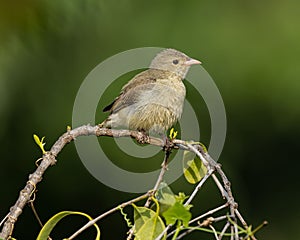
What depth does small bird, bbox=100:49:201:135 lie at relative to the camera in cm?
301

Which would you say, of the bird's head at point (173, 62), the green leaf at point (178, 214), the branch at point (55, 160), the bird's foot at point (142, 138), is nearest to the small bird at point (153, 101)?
the bird's head at point (173, 62)

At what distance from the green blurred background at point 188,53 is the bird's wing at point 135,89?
135 cm

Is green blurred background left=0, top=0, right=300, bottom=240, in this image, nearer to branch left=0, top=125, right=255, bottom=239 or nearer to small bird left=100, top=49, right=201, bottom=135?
small bird left=100, top=49, right=201, bottom=135

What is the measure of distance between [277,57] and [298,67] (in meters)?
0.16

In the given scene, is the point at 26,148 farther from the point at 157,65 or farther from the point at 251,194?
the point at 157,65

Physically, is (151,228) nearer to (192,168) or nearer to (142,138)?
(192,168)

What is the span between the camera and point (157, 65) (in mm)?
3424

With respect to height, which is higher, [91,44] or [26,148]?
[91,44]

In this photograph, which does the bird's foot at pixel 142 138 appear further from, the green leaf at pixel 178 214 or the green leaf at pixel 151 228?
the green leaf at pixel 178 214

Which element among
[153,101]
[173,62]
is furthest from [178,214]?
[173,62]

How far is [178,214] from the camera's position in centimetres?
166

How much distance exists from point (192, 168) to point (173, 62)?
1.38 meters

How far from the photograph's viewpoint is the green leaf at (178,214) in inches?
65.1

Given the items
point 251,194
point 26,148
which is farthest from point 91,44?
point 251,194
